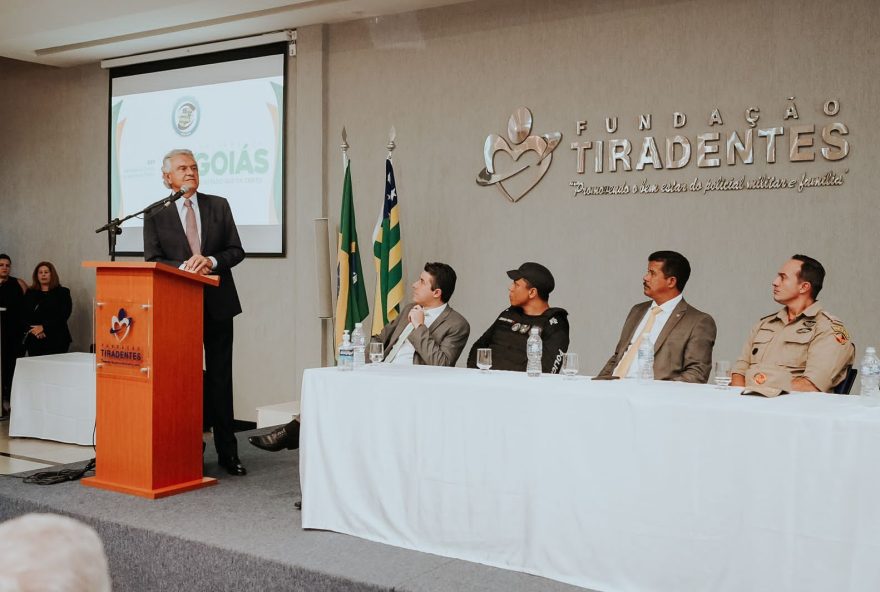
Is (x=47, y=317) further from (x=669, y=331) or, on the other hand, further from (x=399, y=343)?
(x=669, y=331)

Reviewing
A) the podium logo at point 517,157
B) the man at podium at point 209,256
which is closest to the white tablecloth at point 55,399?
the man at podium at point 209,256

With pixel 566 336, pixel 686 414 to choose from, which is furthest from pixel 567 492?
pixel 566 336

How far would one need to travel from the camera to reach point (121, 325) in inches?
173

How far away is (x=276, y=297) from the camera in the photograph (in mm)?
7613

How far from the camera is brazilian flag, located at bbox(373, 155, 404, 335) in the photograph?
6.45 m

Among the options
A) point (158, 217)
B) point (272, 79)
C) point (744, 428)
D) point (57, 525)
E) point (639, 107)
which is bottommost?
point (744, 428)

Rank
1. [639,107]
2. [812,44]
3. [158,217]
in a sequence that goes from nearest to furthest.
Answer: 1. [158,217]
2. [812,44]
3. [639,107]

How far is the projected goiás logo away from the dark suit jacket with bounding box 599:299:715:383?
5.01 m

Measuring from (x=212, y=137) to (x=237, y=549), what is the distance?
16.4ft

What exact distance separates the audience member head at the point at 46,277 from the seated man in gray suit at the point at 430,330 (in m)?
4.78

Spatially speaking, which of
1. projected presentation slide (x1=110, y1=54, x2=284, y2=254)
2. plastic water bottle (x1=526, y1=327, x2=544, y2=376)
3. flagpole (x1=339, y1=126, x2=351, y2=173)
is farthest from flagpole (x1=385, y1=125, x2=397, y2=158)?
plastic water bottle (x1=526, y1=327, x2=544, y2=376)

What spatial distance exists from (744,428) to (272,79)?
556 centimetres

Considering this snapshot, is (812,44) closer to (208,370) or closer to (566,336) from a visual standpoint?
(566,336)

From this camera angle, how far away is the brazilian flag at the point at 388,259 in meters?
6.45
